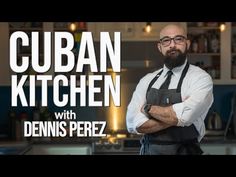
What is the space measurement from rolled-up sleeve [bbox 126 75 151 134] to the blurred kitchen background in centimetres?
4

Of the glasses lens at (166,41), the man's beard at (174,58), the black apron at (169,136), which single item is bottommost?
the black apron at (169,136)

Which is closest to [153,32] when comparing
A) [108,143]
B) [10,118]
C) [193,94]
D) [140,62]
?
[140,62]

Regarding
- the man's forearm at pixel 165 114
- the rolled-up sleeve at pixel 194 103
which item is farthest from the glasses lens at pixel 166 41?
the man's forearm at pixel 165 114

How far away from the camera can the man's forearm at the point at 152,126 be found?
179 inches

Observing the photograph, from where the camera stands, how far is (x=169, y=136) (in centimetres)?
454

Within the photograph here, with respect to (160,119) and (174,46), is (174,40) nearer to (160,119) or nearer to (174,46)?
(174,46)

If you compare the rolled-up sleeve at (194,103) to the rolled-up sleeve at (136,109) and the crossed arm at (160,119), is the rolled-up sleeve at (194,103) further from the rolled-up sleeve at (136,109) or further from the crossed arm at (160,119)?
the rolled-up sleeve at (136,109)

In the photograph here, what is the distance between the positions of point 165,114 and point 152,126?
0.13m

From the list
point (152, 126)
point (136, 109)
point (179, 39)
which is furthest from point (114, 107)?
point (179, 39)

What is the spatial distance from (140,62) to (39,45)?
0.78 m

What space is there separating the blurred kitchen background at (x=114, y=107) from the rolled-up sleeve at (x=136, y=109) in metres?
0.04

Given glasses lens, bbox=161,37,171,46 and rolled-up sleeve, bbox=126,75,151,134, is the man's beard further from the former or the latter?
rolled-up sleeve, bbox=126,75,151,134

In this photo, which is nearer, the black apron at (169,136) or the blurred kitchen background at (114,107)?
the black apron at (169,136)
